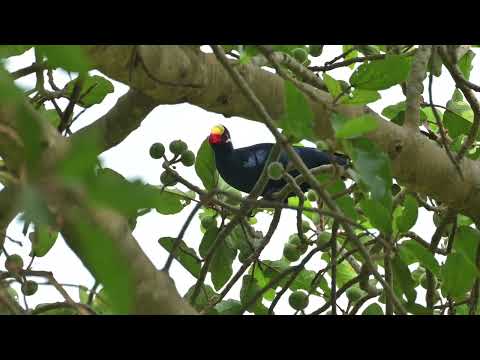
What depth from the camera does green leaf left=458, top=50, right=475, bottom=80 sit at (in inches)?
87.6

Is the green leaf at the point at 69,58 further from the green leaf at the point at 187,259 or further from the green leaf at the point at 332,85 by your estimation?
the green leaf at the point at 187,259

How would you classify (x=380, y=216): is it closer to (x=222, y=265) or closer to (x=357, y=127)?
(x=357, y=127)

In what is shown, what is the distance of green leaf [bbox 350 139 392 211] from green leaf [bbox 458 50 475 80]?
3.43 feet

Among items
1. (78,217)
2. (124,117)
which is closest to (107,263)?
(78,217)

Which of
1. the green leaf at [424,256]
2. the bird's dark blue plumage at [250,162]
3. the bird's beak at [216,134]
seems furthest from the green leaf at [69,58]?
the bird's beak at [216,134]

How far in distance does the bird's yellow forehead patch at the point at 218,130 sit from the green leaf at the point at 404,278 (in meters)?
2.48

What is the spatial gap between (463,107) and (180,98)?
3.85ft

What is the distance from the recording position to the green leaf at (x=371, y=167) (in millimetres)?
1199

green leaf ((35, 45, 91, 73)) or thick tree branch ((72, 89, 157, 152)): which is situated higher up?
thick tree branch ((72, 89, 157, 152))

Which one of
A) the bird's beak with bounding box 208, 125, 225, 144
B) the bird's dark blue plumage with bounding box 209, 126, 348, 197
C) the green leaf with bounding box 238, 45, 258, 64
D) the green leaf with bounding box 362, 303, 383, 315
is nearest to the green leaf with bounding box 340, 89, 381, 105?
the green leaf with bounding box 238, 45, 258, 64

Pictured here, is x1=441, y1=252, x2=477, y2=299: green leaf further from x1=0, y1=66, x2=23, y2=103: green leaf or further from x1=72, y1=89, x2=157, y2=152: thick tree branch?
x1=0, y1=66, x2=23, y2=103: green leaf
